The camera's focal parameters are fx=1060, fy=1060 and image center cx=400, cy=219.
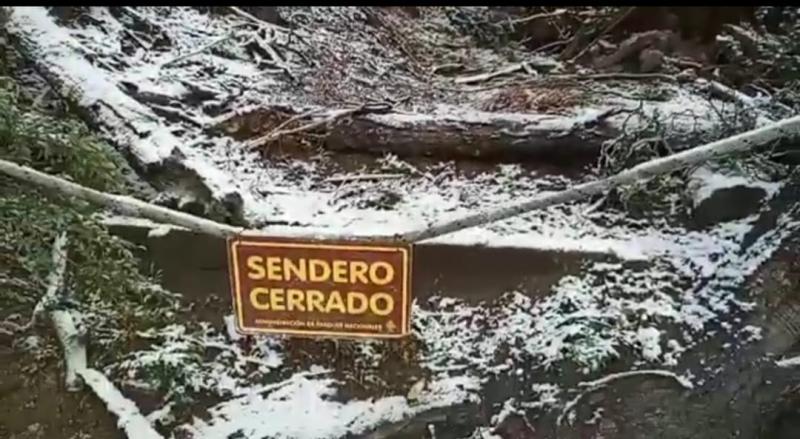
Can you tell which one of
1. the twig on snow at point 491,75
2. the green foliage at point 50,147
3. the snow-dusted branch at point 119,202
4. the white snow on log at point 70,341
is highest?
the twig on snow at point 491,75

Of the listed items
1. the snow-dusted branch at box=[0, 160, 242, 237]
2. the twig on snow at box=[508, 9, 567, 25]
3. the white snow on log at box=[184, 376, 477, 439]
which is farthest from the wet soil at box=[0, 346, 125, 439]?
the twig on snow at box=[508, 9, 567, 25]

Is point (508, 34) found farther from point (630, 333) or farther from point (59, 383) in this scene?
point (59, 383)

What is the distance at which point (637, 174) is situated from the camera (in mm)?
1303

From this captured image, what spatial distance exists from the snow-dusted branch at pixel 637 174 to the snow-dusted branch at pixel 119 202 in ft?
0.86

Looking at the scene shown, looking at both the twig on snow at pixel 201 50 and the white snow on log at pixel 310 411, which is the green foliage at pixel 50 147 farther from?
the white snow on log at pixel 310 411

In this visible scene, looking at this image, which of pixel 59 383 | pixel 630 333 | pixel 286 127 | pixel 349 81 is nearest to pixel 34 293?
pixel 59 383

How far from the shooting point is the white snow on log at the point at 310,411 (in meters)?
1.46

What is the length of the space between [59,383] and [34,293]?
13cm

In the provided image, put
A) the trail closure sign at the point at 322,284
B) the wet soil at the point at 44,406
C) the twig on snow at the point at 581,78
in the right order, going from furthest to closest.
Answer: the wet soil at the point at 44,406 < the twig on snow at the point at 581,78 < the trail closure sign at the point at 322,284

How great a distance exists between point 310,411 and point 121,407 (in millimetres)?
260

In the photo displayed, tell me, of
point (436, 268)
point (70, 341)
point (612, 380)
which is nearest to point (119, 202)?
point (70, 341)

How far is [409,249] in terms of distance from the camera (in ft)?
4.23

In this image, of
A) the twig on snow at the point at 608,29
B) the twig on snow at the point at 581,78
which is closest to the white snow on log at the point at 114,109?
the twig on snow at the point at 581,78

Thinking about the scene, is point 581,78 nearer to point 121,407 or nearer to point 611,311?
point 611,311
